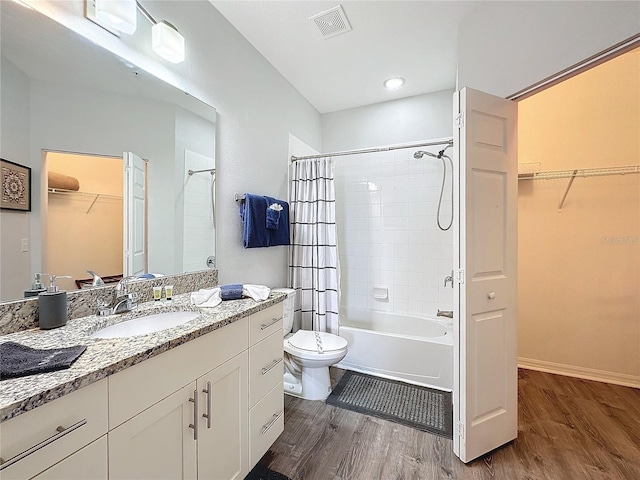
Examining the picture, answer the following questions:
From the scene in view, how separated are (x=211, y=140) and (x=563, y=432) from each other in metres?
2.87

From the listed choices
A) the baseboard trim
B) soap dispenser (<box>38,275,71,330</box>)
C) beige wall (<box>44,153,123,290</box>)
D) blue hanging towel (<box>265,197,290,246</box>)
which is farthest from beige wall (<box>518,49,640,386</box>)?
soap dispenser (<box>38,275,71,330</box>)

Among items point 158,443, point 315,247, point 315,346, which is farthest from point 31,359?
point 315,247

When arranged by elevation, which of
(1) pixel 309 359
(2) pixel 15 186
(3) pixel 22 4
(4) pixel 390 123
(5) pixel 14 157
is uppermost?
(4) pixel 390 123

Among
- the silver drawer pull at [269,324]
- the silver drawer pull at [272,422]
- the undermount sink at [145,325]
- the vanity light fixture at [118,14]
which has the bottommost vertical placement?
the silver drawer pull at [272,422]

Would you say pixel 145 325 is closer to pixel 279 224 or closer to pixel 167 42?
pixel 279 224

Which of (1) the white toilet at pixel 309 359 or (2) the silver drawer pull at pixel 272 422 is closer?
(2) the silver drawer pull at pixel 272 422

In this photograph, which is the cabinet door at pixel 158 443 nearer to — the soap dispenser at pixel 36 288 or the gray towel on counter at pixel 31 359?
the gray towel on counter at pixel 31 359

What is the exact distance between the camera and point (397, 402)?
2.06m

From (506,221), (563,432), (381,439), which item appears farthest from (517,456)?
(506,221)

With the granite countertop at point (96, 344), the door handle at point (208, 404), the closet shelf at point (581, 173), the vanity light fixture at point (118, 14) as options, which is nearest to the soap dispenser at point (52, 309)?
the granite countertop at point (96, 344)

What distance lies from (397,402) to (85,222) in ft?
7.21

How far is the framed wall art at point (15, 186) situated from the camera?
0.97 metres

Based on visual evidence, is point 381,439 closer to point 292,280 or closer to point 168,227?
point 292,280

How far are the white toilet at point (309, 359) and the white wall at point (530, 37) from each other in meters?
A: 1.86
